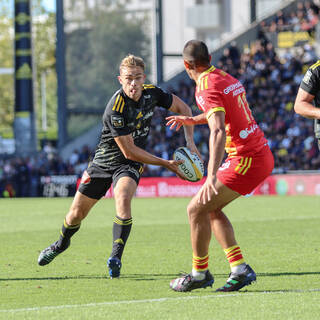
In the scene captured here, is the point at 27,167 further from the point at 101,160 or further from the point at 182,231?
the point at 101,160

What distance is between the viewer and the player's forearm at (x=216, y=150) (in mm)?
6809

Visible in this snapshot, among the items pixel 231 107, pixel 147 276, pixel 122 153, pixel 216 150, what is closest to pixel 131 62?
pixel 122 153

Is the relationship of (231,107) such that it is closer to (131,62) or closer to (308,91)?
(308,91)

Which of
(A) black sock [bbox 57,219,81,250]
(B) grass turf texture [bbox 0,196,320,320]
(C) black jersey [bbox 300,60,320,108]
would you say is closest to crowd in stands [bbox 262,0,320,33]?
(B) grass turf texture [bbox 0,196,320,320]

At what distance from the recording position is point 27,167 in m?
32.2

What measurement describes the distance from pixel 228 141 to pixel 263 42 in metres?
30.7

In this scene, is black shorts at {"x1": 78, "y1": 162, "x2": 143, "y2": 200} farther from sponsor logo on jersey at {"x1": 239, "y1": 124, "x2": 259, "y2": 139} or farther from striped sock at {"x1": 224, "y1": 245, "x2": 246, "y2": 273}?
sponsor logo on jersey at {"x1": 239, "y1": 124, "x2": 259, "y2": 139}

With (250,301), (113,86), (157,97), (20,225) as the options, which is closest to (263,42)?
(113,86)

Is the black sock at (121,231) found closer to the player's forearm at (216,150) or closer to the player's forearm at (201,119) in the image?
the player's forearm at (201,119)

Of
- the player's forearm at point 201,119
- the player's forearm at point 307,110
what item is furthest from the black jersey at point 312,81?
the player's forearm at point 201,119

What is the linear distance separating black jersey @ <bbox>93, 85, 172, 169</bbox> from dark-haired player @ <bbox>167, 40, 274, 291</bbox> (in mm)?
1279

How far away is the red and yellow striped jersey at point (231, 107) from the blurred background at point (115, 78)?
20.8m

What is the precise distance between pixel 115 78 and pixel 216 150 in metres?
30.7

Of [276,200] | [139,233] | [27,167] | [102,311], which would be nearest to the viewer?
[102,311]
